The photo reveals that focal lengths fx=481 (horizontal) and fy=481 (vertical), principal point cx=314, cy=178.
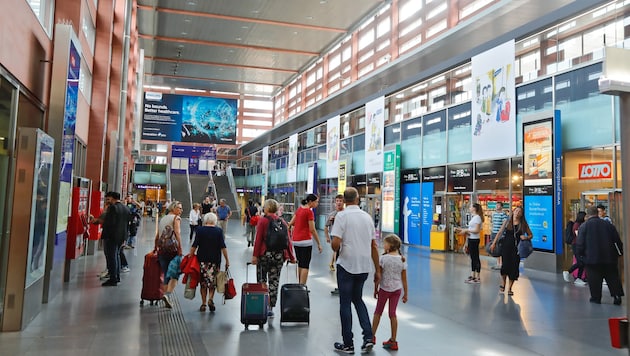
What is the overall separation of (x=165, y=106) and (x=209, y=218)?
87.5 ft

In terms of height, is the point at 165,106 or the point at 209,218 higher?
the point at 165,106

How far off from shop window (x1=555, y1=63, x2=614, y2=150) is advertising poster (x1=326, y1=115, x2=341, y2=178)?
1355 cm

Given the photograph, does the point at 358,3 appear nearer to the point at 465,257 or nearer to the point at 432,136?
the point at 432,136

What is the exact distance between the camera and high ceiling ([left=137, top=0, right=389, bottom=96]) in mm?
26125

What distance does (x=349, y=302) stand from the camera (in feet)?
15.6

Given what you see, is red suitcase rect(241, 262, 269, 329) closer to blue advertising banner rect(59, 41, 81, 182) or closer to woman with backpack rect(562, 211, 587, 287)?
blue advertising banner rect(59, 41, 81, 182)

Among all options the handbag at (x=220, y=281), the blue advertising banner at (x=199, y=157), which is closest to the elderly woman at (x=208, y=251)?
the handbag at (x=220, y=281)

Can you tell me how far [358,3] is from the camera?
25.3 m

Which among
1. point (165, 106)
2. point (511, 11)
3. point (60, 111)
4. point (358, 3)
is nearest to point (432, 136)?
point (511, 11)

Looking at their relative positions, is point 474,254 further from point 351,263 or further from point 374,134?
point 374,134

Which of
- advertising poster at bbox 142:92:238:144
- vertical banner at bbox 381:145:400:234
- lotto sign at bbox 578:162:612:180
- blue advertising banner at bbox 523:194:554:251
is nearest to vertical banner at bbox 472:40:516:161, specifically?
blue advertising banner at bbox 523:194:554:251

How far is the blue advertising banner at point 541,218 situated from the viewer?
1157 cm

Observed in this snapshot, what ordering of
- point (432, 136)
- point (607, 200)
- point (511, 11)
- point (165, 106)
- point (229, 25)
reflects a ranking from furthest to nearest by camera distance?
point (165, 106), point (229, 25), point (432, 136), point (511, 11), point (607, 200)

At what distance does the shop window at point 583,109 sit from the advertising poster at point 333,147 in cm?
1355
